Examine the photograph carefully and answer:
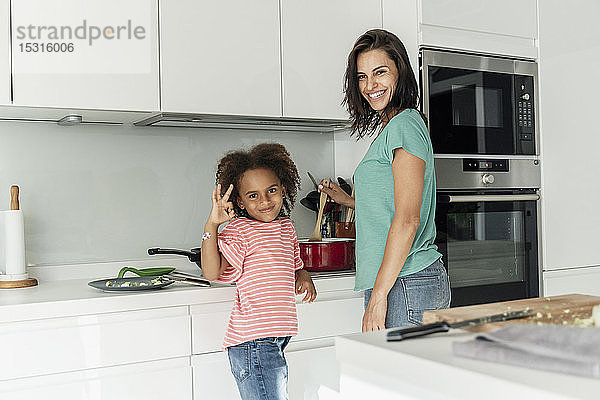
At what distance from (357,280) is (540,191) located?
1073 millimetres

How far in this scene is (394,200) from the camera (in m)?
1.84

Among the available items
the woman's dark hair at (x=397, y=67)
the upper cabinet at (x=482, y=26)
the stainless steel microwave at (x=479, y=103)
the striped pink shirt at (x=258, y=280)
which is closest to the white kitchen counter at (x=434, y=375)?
the striped pink shirt at (x=258, y=280)

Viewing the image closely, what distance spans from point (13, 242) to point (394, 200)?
1.22m

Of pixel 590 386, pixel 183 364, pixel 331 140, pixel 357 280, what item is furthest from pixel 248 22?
pixel 590 386

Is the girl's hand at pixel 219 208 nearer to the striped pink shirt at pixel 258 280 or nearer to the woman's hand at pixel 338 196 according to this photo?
the striped pink shirt at pixel 258 280

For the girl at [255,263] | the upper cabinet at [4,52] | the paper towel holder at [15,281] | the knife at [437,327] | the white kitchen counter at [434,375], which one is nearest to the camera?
the white kitchen counter at [434,375]

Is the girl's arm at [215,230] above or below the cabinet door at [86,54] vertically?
below

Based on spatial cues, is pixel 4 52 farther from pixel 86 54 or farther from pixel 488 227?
pixel 488 227

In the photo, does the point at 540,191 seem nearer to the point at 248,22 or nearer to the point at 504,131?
the point at 504,131

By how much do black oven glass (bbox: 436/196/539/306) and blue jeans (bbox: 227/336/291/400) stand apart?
2.52 feet

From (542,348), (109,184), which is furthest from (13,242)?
(542,348)

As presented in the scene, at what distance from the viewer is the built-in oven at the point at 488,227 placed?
242 cm

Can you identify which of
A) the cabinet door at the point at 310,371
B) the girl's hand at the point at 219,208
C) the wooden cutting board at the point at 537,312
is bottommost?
the cabinet door at the point at 310,371

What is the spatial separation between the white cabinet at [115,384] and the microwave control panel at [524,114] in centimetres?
148
